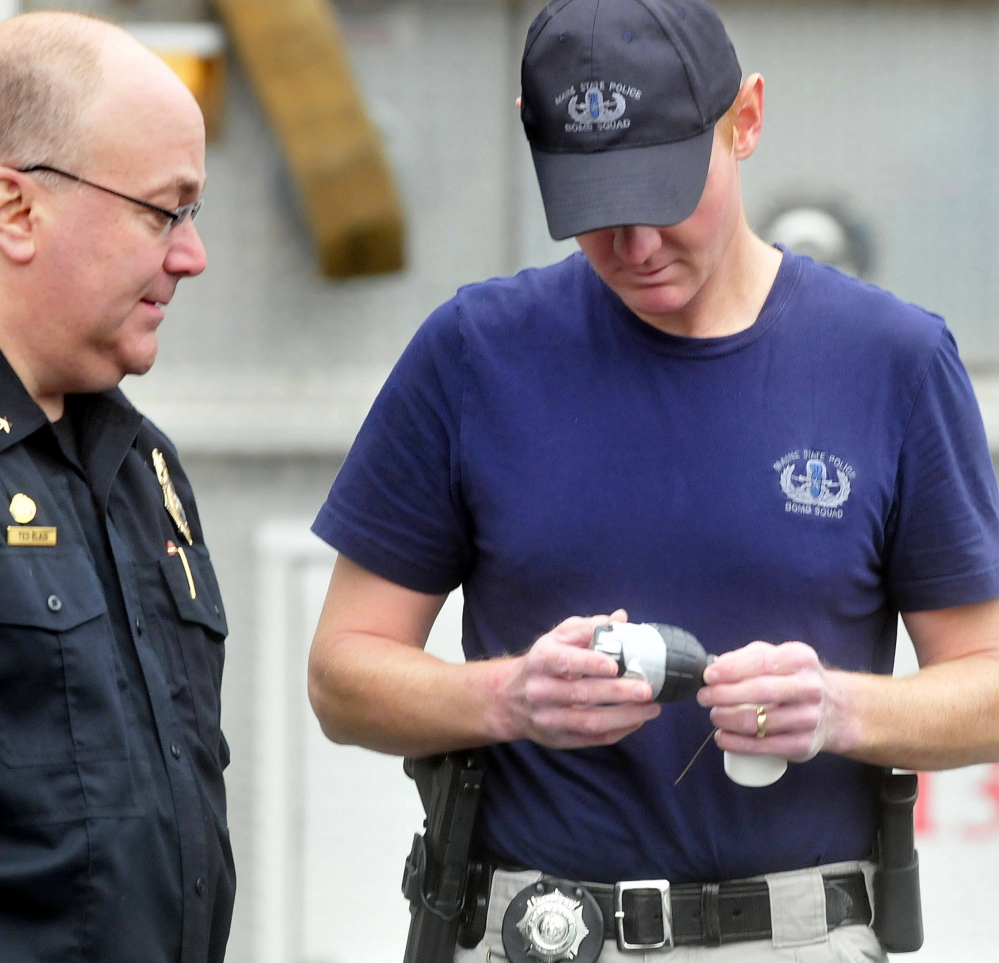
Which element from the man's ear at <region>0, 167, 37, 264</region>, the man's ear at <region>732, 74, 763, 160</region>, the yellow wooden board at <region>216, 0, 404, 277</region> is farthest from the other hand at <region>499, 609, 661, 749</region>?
the yellow wooden board at <region>216, 0, 404, 277</region>

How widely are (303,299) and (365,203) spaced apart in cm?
29

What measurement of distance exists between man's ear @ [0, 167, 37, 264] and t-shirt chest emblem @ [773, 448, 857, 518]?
1.06 meters

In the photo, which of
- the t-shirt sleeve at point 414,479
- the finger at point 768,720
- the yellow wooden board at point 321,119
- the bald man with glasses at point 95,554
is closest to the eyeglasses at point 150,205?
the bald man with glasses at point 95,554

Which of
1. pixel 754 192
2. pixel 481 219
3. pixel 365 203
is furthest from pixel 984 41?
pixel 365 203

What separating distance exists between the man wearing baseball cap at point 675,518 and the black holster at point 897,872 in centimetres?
2

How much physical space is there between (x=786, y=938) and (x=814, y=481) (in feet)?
2.07

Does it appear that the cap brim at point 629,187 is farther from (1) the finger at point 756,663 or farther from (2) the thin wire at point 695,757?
(2) the thin wire at point 695,757

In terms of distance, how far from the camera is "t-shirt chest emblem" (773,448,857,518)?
87.0 inches

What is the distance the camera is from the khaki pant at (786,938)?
2.21 metres

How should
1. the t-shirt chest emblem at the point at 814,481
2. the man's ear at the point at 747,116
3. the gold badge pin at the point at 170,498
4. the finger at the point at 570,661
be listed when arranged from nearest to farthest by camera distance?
the finger at the point at 570,661
the t-shirt chest emblem at the point at 814,481
the man's ear at the point at 747,116
the gold badge pin at the point at 170,498

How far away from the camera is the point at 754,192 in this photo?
4078 millimetres

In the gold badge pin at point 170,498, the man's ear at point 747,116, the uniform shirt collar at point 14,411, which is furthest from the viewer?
the gold badge pin at point 170,498

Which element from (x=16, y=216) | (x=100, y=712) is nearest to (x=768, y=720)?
(x=100, y=712)

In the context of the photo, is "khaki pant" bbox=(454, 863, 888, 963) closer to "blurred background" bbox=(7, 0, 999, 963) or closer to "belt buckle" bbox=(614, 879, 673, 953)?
"belt buckle" bbox=(614, 879, 673, 953)
